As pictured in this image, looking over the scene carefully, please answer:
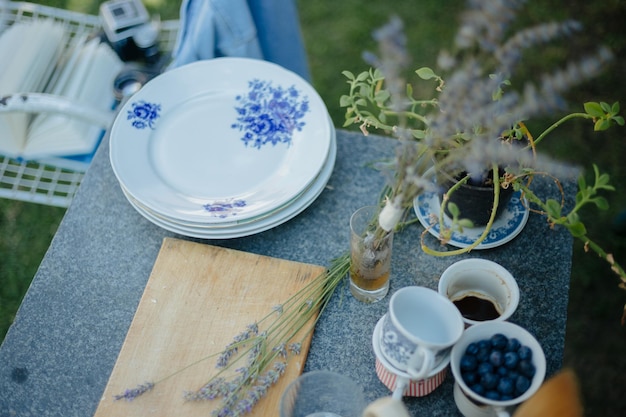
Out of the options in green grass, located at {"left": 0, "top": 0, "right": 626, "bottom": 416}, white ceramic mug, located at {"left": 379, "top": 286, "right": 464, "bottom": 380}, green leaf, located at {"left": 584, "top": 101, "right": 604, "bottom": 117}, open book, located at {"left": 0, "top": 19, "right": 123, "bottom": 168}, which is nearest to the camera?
white ceramic mug, located at {"left": 379, "top": 286, "right": 464, "bottom": 380}

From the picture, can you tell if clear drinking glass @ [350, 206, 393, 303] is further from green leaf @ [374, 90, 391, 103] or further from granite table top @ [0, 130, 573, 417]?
green leaf @ [374, 90, 391, 103]

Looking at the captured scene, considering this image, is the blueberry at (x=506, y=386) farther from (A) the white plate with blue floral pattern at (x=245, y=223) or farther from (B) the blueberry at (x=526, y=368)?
(A) the white plate with blue floral pattern at (x=245, y=223)

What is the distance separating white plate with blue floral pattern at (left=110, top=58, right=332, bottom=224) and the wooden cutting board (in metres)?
0.07

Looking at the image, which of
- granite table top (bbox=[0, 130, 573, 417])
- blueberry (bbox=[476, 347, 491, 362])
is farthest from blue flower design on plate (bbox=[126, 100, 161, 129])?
blueberry (bbox=[476, 347, 491, 362])

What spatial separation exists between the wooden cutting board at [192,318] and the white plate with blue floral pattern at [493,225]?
202 mm

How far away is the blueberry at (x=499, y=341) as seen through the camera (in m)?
0.80

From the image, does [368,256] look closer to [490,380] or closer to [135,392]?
[490,380]

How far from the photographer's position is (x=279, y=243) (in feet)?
3.50

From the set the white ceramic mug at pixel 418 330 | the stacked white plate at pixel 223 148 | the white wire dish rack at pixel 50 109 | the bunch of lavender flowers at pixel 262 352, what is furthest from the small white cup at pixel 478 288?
the white wire dish rack at pixel 50 109

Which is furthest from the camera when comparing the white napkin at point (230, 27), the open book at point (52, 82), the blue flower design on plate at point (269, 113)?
the open book at point (52, 82)

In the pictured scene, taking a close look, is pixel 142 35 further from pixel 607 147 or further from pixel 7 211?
pixel 607 147

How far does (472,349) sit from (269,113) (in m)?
0.57

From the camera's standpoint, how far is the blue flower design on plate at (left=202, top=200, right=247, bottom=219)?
1.02 metres

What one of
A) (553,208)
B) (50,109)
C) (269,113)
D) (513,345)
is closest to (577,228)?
(553,208)
